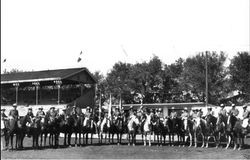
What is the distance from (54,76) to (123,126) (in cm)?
2137

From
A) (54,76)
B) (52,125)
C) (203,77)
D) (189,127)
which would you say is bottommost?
(189,127)

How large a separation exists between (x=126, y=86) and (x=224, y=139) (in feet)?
134

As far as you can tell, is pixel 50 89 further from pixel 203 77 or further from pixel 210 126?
pixel 210 126

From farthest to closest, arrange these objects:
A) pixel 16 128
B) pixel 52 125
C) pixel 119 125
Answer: pixel 119 125 → pixel 52 125 → pixel 16 128

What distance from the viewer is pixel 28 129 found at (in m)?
20.9

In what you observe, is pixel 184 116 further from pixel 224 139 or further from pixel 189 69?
pixel 189 69

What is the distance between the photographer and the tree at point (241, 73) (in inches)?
2009

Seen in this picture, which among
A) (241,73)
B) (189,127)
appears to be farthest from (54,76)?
(189,127)

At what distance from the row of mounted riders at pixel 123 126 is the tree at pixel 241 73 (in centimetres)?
3000

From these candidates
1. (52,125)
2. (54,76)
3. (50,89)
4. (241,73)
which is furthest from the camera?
(241,73)

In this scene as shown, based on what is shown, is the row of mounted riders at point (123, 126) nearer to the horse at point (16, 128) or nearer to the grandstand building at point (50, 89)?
the horse at point (16, 128)

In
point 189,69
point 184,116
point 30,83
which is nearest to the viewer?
point 184,116

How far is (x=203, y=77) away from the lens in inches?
2203

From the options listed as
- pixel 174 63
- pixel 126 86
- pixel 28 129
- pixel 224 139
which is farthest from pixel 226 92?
pixel 28 129
